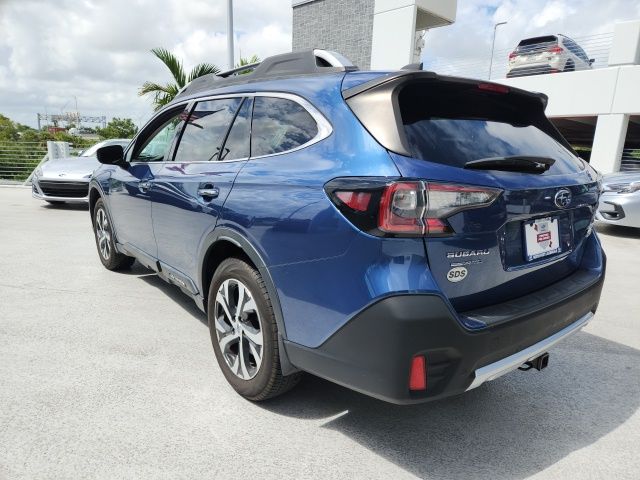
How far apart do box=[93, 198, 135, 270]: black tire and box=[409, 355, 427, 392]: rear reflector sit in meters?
3.81

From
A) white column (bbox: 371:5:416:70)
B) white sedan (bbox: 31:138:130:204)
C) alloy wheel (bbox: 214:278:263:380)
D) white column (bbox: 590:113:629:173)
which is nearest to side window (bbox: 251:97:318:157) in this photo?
alloy wheel (bbox: 214:278:263:380)

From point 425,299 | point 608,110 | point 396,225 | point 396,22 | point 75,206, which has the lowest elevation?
point 75,206

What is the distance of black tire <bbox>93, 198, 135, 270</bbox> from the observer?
15.6 ft

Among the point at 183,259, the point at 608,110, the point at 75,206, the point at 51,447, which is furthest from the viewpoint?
the point at 608,110

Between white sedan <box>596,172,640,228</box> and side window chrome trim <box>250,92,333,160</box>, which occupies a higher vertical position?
side window chrome trim <box>250,92,333,160</box>

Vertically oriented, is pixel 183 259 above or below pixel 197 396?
above

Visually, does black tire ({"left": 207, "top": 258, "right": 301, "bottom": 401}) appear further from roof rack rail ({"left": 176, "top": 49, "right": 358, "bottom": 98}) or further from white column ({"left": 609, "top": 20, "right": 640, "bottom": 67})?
white column ({"left": 609, "top": 20, "right": 640, "bottom": 67})

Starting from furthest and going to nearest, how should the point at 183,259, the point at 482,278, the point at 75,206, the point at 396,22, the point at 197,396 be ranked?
the point at 396,22
the point at 75,206
the point at 183,259
the point at 197,396
the point at 482,278

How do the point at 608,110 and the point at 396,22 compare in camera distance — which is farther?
the point at 396,22

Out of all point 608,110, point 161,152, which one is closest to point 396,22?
point 608,110

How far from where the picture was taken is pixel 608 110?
40.9ft

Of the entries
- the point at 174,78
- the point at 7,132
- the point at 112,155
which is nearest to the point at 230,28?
the point at 174,78

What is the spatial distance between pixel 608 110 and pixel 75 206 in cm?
1361

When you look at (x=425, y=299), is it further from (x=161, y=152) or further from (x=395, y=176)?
(x=161, y=152)
